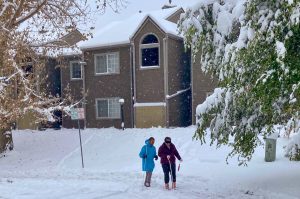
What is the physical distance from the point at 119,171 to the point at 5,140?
29.6 feet

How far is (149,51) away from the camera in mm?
27156

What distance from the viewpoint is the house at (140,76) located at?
1044 inches

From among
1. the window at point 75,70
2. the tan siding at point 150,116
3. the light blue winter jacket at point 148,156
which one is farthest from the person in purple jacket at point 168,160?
the window at point 75,70

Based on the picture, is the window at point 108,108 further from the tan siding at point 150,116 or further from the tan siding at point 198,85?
the tan siding at point 198,85

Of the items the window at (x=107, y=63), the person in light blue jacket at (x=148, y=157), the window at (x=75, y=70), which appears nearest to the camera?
the person in light blue jacket at (x=148, y=157)

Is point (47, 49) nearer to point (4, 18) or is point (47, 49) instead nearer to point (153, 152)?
point (4, 18)

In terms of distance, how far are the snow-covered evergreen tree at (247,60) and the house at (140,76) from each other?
14.7 metres

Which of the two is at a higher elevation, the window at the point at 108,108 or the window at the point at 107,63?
the window at the point at 107,63

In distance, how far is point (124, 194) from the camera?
11188 mm

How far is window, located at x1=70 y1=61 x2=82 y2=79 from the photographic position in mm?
31062

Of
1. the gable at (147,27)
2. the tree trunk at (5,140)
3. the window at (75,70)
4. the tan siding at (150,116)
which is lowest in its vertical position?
the tree trunk at (5,140)

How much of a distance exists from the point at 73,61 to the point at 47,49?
9795 millimetres

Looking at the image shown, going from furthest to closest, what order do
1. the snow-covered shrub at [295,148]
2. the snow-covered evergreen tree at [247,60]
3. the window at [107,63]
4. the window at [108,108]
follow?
1. the window at [108,108]
2. the window at [107,63]
3. the snow-covered shrub at [295,148]
4. the snow-covered evergreen tree at [247,60]

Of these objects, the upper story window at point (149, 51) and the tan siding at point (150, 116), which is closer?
the tan siding at point (150, 116)
